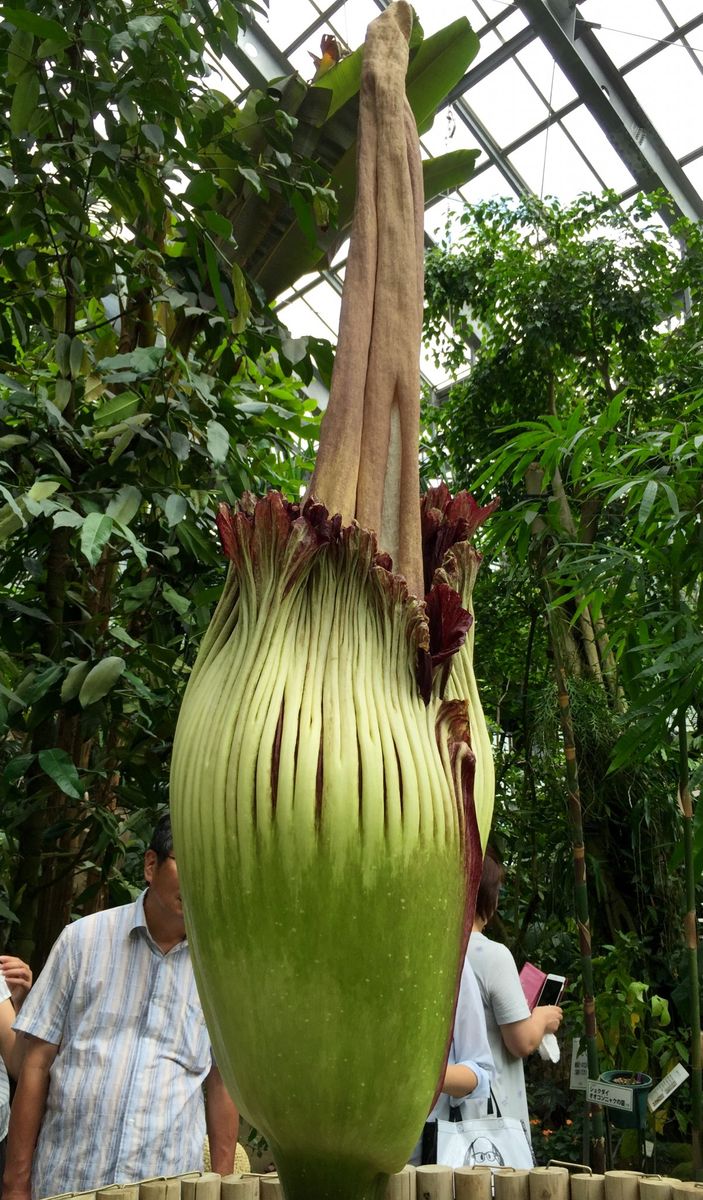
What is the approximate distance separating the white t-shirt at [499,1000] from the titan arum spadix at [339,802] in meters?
1.97

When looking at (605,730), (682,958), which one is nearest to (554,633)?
(605,730)

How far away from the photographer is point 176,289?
83.1 inches

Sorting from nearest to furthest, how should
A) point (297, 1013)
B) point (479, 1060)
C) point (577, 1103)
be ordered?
point (297, 1013)
point (479, 1060)
point (577, 1103)

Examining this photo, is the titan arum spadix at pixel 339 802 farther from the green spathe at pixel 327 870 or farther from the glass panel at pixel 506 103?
the glass panel at pixel 506 103

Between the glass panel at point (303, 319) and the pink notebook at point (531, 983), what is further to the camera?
the glass panel at point (303, 319)

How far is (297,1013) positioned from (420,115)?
252 cm

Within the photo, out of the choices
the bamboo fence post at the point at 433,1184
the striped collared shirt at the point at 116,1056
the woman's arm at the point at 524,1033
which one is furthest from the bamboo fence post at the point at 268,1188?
the woman's arm at the point at 524,1033

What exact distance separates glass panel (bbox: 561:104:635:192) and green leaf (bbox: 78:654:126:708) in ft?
27.8

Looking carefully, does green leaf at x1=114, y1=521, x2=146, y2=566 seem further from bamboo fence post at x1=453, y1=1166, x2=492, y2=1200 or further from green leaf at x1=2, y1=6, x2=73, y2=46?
bamboo fence post at x1=453, y1=1166, x2=492, y2=1200

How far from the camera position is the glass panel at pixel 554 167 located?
923cm

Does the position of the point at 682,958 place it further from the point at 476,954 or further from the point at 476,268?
the point at 476,268

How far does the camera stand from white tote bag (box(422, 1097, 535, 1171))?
5.77ft

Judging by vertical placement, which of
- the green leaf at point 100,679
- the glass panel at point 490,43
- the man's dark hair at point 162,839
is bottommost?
the man's dark hair at point 162,839

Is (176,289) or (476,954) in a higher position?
(176,289)
